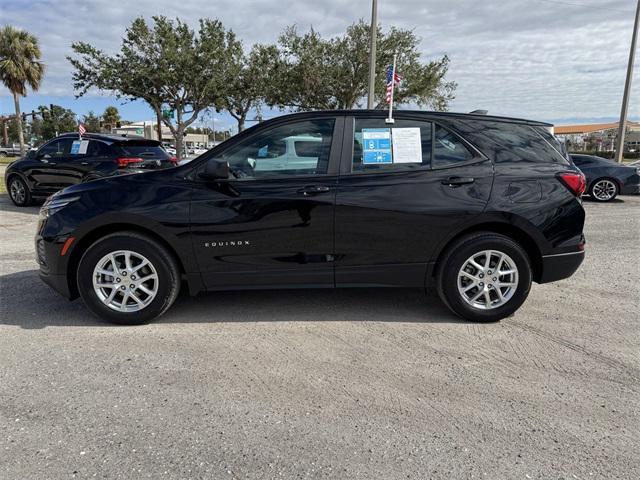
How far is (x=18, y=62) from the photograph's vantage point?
33.8 m

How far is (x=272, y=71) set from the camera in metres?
25.1

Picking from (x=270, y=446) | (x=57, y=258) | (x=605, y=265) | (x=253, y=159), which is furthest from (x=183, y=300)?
(x=605, y=265)

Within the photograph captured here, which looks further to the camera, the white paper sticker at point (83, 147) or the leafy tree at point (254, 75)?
the leafy tree at point (254, 75)

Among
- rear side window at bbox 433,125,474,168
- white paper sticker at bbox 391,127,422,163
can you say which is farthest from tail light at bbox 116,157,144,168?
rear side window at bbox 433,125,474,168

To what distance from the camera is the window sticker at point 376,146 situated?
12.9 feet

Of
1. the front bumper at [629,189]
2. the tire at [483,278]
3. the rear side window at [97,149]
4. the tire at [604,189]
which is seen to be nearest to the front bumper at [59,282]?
the tire at [483,278]

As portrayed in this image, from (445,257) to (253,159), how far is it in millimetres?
1834

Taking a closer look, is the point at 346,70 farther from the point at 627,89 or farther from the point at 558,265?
the point at 558,265

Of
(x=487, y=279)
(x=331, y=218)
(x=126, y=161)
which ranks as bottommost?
(x=487, y=279)

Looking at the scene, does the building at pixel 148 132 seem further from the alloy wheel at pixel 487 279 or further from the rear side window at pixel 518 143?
the alloy wheel at pixel 487 279

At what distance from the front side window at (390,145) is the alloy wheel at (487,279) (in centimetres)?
93

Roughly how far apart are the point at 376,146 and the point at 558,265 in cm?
189

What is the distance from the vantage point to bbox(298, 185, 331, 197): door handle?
381cm

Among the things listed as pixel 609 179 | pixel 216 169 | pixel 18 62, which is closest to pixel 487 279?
pixel 216 169
